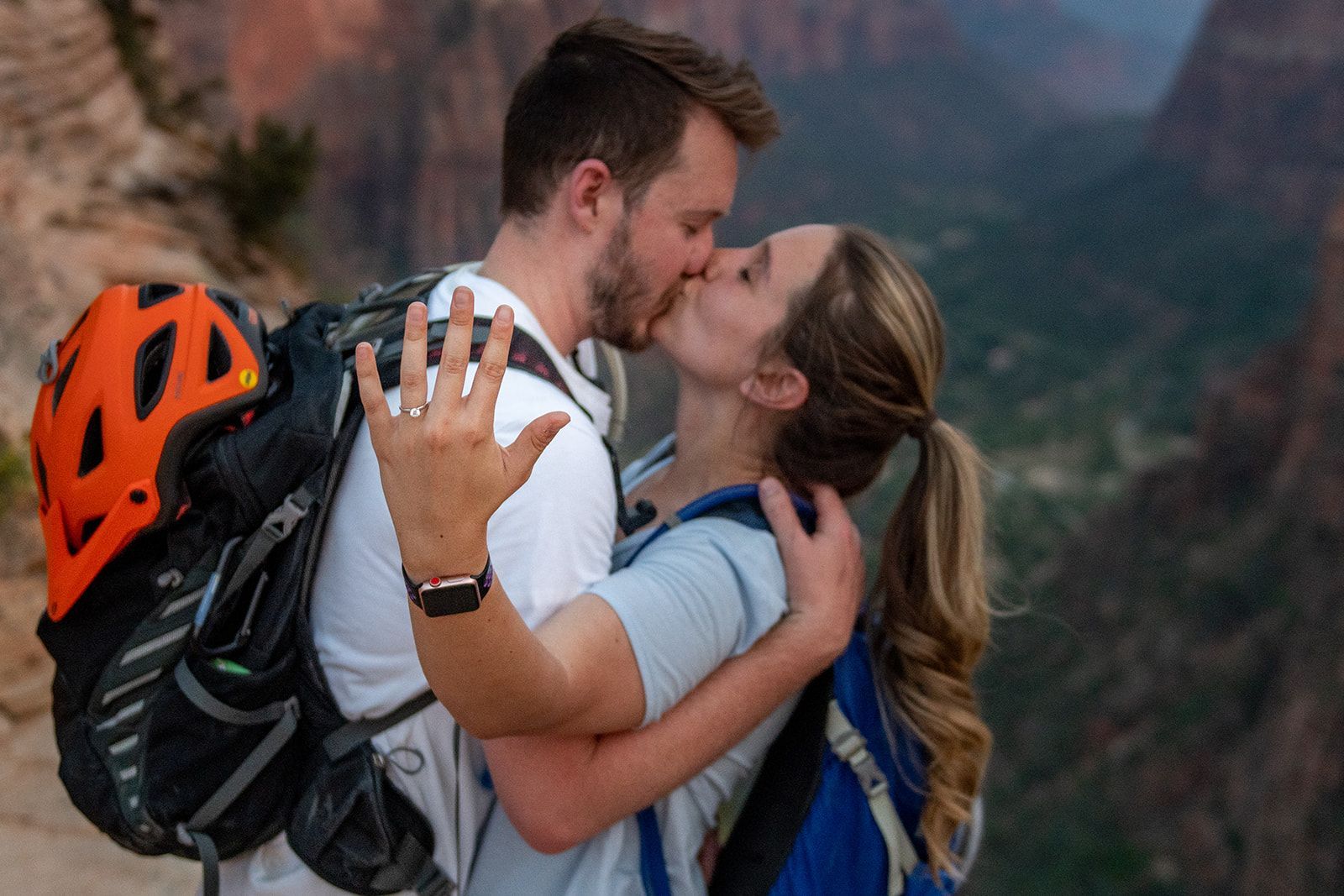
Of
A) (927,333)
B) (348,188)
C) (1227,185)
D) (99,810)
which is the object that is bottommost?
(1227,185)

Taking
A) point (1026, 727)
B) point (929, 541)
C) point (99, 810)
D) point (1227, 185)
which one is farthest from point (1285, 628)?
point (1227, 185)

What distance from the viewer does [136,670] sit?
1.84m

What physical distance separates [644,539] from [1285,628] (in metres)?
19.3

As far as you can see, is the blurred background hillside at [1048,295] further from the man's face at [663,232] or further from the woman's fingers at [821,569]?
the woman's fingers at [821,569]

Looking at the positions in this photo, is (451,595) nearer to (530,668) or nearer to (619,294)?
(530,668)

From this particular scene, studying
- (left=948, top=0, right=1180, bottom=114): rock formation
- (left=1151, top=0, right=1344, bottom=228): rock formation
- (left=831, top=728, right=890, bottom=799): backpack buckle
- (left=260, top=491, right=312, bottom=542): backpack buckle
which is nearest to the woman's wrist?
(left=260, top=491, right=312, bottom=542): backpack buckle

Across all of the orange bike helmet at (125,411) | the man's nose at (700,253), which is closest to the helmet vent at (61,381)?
the orange bike helmet at (125,411)

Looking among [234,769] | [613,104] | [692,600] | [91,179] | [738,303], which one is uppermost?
[613,104]

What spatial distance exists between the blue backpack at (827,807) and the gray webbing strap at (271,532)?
2.55 feet

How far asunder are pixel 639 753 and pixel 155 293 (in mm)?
1217

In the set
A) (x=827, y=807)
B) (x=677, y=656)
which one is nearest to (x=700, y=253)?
(x=677, y=656)

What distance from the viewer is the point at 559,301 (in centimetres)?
231

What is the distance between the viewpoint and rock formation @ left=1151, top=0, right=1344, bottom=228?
59.2 meters

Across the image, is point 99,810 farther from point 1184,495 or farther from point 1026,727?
point 1184,495
